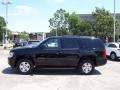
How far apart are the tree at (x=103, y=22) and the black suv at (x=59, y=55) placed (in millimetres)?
37497

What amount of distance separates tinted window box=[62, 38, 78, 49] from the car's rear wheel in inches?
70.8

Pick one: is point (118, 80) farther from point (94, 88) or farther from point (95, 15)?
point (95, 15)

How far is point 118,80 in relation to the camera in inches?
503

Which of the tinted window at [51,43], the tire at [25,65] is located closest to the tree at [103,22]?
the tinted window at [51,43]

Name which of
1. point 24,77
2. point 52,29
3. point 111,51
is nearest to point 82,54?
point 24,77

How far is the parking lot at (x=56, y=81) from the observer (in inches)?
428

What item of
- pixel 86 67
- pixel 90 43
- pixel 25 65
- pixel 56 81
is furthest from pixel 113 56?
pixel 56 81

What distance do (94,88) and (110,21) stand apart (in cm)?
4307

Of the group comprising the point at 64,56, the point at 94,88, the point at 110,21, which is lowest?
the point at 94,88

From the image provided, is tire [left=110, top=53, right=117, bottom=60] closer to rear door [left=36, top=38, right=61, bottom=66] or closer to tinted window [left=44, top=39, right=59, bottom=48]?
tinted window [left=44, top=39, right=59, bottom=48]

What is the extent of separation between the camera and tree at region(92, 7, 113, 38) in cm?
5183

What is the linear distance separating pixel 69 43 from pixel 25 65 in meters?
2.37

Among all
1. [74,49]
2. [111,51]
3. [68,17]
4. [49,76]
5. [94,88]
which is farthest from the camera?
[68,17]

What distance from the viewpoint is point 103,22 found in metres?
52.1
